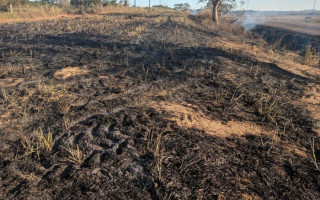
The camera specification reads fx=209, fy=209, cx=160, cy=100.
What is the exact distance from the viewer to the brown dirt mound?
3.36m

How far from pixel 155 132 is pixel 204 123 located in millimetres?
897

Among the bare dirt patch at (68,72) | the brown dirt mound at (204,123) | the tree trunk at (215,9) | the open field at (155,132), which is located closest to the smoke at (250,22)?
the tree trunk at (215,9)

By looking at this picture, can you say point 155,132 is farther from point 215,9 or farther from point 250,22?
point 250,22

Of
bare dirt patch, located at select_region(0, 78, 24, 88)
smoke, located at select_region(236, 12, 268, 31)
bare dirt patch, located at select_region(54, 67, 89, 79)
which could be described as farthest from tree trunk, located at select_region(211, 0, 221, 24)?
bare dirt patch, located at select_region(0, 78, 24, 88)

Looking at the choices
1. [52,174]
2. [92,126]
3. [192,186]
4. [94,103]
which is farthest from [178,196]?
[94,103]

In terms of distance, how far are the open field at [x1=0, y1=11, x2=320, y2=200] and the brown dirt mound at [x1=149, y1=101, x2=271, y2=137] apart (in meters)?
0.02

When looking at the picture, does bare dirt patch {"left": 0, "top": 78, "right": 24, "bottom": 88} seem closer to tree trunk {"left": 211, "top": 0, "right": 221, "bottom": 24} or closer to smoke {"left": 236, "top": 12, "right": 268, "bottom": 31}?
tree trunk {"left": 211, "top": 0, "right": 221, "bottom": 24}

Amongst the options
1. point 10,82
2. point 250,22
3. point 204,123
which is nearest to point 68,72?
point 10,82

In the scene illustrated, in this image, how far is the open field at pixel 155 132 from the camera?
234 centimetres

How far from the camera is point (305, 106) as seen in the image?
439 centimetres

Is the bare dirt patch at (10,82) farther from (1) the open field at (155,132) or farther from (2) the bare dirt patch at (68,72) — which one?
(2) the bare dirt patch at (68,72)

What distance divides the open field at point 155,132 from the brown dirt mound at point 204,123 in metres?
0.02

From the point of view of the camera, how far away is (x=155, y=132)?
127 inches

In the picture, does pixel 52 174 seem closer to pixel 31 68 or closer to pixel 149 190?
pixel 149 190
